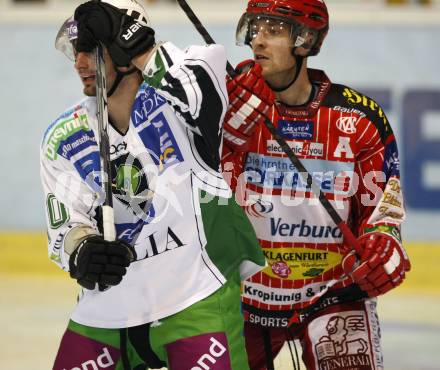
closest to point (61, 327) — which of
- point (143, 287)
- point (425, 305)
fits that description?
point (425, 305)

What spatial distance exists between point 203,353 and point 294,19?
4.76 feet

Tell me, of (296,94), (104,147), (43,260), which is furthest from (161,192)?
(43,260)

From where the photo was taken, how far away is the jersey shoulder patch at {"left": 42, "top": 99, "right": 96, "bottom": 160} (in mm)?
2898

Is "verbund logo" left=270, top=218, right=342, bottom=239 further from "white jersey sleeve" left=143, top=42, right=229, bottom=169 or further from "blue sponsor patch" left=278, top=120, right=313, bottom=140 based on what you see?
"white jersey sleeve" left=143, top=42, right=229, bottom=169

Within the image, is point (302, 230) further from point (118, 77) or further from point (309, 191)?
point (118, 77)

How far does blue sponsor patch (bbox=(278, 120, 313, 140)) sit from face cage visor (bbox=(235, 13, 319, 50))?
0.30 meters

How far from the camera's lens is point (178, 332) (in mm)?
2727

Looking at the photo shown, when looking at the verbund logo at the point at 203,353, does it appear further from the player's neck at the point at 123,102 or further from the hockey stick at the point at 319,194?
the hockey stick at the point at 319,194

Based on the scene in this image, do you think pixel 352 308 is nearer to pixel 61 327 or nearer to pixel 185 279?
pixel 185 279

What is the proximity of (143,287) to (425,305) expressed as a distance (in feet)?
12.6

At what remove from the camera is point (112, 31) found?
2709 millimetres

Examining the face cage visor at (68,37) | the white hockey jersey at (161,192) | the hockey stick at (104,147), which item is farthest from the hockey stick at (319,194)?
the hockey stick at (104,147)

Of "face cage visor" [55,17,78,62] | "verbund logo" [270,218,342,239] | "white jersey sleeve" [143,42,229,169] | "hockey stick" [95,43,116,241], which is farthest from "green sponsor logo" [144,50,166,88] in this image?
"verbund logo" [270,218,342,239]

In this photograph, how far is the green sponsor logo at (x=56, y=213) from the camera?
2887 mm
